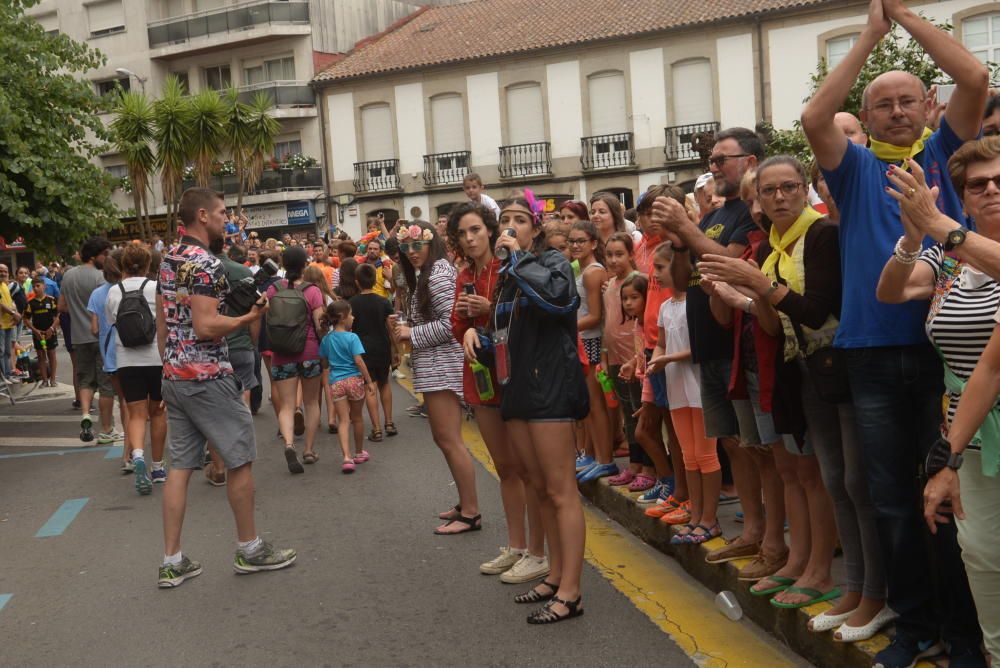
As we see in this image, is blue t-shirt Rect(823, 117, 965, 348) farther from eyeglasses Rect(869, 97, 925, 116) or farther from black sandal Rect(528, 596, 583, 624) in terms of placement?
black sandal Rect(528, 596, 583, 624)

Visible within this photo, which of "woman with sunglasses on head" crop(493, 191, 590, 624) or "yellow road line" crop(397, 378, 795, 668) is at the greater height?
"woman with sunglasses on head" crop(493, 191, 590, 624)

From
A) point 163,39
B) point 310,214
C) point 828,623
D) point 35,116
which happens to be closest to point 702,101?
point 310,214

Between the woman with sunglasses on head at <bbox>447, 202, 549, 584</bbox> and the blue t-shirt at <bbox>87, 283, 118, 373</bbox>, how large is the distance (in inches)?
191

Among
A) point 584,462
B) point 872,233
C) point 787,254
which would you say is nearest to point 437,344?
point 584,462

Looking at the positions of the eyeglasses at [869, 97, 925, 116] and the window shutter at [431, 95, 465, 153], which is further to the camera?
the window shutter at [431, 95, 465, 153]

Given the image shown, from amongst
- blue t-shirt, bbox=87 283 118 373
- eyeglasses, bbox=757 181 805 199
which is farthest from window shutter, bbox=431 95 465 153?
eyeglasses, bbox=757 181 805 199

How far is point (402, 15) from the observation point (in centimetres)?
4778

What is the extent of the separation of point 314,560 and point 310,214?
116 feet

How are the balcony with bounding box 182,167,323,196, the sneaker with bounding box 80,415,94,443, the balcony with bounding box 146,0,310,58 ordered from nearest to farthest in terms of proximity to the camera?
the sneaker with bounding box 80,415,94,443, the balcony with bounding box 182,167,323,196, the balcony with bounding box 146,0,310,58

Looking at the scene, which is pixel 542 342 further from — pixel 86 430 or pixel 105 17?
pixel 105 17

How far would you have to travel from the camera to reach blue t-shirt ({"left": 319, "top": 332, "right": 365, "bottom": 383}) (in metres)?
10.2

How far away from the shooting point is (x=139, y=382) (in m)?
9.41

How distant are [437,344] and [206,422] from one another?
4.93 ft

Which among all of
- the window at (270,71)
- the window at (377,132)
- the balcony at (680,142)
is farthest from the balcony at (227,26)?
the balcony at (680,142)
